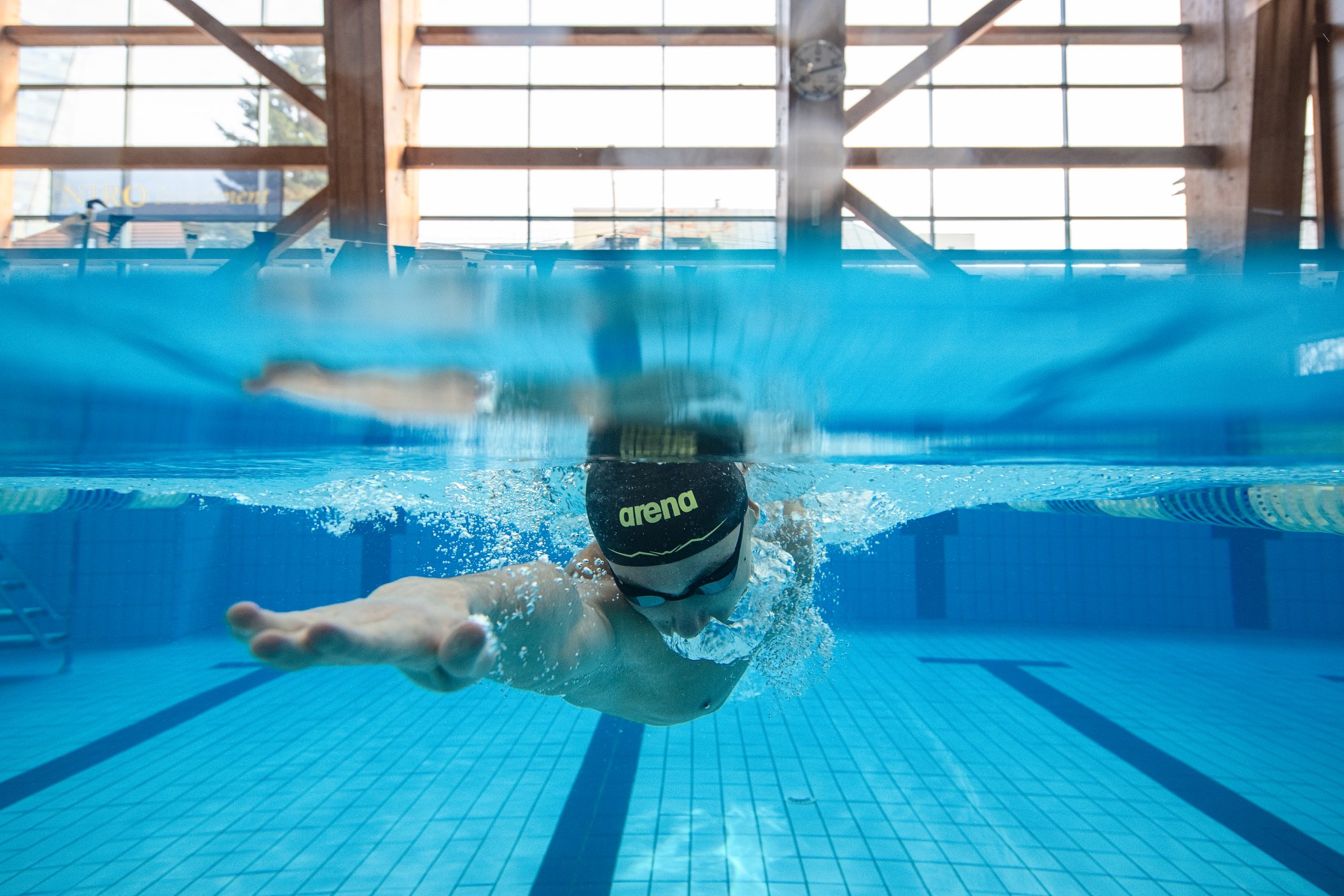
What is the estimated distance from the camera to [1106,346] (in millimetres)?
3398

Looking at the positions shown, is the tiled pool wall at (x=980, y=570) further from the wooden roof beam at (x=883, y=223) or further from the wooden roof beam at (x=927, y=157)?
the wooden roof beam at (x=883, y=223)

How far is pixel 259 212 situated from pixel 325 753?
10.0m

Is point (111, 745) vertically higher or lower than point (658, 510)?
lower

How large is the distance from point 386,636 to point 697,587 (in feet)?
6.11

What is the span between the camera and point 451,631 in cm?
154

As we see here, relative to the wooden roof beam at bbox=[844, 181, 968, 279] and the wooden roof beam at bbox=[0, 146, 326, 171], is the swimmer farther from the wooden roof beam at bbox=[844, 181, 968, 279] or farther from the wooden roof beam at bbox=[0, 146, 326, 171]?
the wooden roof beam at bbox=[0, 146, 326, 171]

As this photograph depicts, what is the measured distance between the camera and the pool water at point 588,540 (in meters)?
3.22

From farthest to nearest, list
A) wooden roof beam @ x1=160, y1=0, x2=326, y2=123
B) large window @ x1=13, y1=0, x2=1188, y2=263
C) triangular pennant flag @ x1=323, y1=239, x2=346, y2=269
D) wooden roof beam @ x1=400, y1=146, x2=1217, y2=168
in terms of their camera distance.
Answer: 1. large window @ x1=13, y1=0, x2=1188, y2=263
2. wooden roof beam @ x1=400, y1=146, x2=1217, y2=168
3. wooden roof beam @ x1=160, y1=0, x2=326, y2=123
4. triangular pennant flag @ x1=323, y1=239, x2=346, y2=269

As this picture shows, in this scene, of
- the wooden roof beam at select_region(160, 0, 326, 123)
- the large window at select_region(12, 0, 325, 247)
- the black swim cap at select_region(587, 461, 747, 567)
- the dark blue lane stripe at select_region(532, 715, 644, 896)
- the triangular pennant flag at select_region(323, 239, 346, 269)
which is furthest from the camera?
the large window at select_region(12, 0, 325, 247)

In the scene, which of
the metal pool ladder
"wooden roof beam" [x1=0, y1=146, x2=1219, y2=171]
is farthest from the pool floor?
"wooden roof beam" [x1=0, y1=146, x2=1219, y2=171]

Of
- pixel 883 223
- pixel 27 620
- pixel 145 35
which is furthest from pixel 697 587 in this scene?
pixel 145 35

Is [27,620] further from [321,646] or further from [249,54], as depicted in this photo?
[321,646]

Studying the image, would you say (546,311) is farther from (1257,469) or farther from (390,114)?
(1257,469)

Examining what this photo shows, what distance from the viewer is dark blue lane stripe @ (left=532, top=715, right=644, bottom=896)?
15.6 ft
